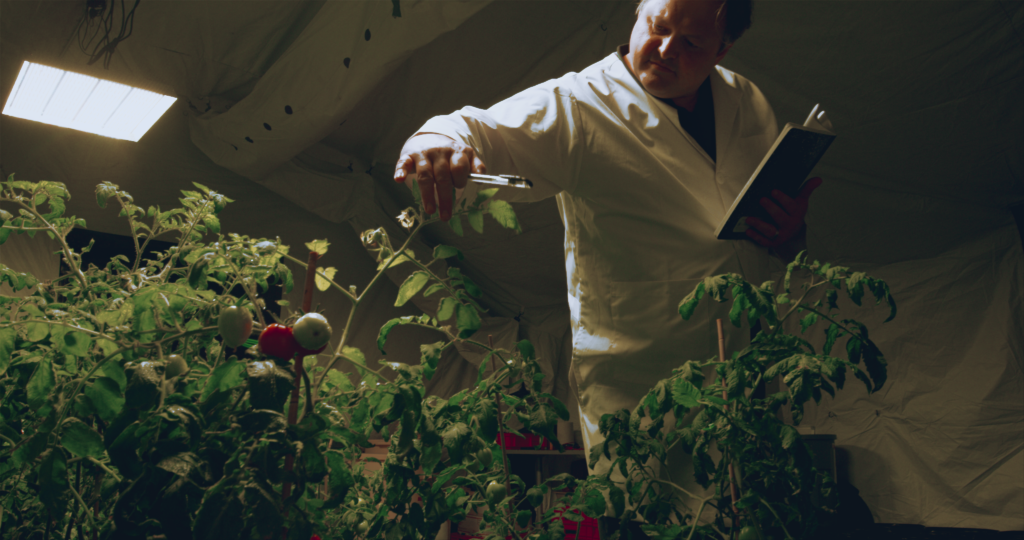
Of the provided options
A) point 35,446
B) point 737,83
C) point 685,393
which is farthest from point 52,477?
point 737,83

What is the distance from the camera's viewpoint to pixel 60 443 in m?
0.44

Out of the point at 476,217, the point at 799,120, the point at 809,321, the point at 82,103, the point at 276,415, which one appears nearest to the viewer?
the point at 276,415

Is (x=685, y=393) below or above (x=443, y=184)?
below

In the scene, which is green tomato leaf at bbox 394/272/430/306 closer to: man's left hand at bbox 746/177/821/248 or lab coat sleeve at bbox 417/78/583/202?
lab coat sleeve at bbox 417/78/583/202

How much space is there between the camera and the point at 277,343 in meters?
0.44

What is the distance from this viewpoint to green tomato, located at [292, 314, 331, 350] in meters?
0.42

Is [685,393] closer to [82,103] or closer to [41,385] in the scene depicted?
[41,385]

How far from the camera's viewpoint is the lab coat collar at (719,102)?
41.9 inches

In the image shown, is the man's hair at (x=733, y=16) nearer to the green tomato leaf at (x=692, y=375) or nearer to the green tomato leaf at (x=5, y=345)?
the green tomato leaf at (x=692, y=375)

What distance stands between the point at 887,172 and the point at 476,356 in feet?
8.73

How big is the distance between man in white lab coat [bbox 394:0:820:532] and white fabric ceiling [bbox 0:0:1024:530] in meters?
1.18

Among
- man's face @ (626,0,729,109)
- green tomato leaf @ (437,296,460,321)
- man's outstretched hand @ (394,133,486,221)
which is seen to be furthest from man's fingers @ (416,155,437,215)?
man's face @ (626,0,729,109)

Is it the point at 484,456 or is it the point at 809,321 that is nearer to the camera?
the point at 484,456

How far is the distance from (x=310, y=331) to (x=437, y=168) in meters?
0.28
